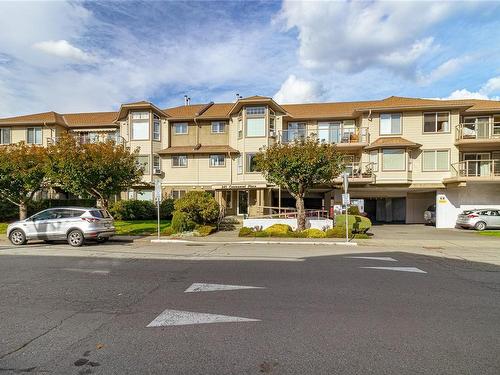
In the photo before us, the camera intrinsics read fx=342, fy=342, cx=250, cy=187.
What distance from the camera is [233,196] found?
1102 inches

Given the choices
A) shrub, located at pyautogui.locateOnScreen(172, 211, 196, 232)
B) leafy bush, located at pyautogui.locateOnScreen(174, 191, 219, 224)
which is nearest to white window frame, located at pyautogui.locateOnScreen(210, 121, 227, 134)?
leafy bush, located at pyautogui.locateOnScreen(174, 191, 219, 224)

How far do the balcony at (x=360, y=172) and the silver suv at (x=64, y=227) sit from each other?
1706 centimetres

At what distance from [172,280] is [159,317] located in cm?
255

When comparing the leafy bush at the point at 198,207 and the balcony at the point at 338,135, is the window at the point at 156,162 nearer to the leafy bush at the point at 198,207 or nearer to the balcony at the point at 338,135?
the leafy bush at the point at 198,207

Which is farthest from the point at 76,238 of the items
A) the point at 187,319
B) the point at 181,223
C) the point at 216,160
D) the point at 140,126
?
the point at 140,126

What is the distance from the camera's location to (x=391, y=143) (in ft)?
84.8

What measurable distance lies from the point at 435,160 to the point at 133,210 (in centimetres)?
2363

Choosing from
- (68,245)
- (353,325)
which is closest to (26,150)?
(68,245)

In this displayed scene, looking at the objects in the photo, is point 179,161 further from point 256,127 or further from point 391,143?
point 391,143

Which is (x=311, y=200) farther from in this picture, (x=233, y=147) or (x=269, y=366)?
(x=269, y=366)

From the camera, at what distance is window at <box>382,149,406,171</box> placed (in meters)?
26.4

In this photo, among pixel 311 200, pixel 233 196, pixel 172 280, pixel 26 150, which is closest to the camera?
pixel 172 280

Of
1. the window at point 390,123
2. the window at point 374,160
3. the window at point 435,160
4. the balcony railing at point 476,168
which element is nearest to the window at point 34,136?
the window at point 374,160

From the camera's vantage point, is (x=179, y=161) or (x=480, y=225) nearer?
(x=480, y=225)
